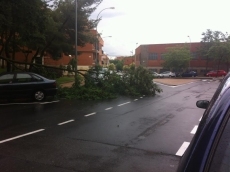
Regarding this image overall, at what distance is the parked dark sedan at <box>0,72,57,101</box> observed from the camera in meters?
12.6

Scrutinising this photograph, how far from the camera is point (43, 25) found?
1557cm

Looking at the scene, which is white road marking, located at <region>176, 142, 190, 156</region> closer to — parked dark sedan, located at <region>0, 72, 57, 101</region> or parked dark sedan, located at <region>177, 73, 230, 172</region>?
parked dark sedan, located at <region>177, 73, 230, 172</region>

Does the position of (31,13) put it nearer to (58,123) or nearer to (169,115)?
(58,123)

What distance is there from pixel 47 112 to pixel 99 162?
6051 millimetres

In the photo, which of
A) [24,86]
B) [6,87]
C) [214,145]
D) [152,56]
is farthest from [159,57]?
[214,145]

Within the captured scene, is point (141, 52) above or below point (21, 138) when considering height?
above

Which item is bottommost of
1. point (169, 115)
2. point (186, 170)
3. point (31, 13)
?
point (169, 115)

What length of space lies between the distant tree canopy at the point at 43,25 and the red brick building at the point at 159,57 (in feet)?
137

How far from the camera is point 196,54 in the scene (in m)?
62.0

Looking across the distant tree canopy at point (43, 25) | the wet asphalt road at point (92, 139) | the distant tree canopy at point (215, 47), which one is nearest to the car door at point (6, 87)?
the wet asphalt road at point (92, 139)

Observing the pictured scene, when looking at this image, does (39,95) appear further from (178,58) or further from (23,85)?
(178,58)

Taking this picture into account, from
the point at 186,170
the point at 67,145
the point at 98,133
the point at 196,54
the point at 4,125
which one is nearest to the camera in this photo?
the point at 186,170

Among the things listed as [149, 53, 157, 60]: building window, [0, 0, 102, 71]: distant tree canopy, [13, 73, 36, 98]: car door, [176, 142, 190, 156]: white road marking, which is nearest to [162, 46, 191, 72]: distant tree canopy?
[149, 53, 157, 60]: building window

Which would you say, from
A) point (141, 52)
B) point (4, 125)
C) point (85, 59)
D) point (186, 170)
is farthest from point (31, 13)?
point (141, 52)
